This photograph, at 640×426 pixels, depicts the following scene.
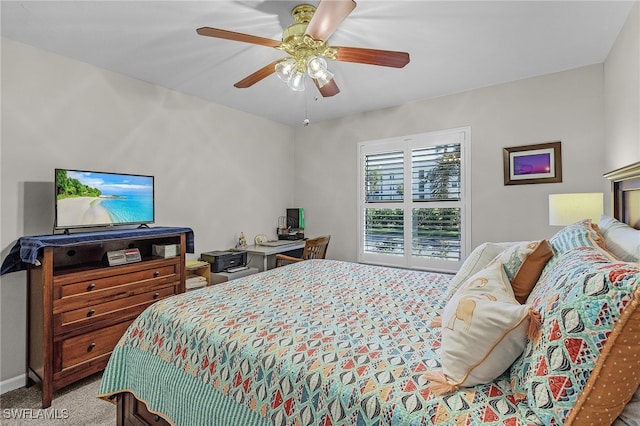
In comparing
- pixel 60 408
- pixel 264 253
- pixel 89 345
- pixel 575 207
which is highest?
pixel 575 207

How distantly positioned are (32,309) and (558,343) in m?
3.12

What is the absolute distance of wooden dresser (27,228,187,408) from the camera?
2123 millimetres

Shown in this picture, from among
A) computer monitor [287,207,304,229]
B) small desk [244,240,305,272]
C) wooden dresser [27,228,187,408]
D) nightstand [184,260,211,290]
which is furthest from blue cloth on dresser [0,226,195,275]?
computer monitor [287,207,304,229]

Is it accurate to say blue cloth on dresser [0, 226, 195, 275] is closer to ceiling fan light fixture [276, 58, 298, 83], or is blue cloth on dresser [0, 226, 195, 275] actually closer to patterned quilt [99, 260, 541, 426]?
patterned quilt [99, 260, 541, 426]

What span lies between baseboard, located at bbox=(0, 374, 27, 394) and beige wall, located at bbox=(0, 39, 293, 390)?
16 millimetres

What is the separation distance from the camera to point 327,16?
1566mm

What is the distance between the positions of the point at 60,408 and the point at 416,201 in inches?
144

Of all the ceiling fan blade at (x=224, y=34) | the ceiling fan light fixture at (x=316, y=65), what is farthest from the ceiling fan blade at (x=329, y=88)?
the ceiling fan blade at (x=224, y=34)

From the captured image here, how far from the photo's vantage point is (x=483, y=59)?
2652mm

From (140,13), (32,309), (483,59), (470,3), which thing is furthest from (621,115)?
(32,309)

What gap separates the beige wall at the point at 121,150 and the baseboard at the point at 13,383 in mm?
16

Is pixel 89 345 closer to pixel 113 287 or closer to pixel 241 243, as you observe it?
pixel 113 287

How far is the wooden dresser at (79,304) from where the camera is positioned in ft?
6.97

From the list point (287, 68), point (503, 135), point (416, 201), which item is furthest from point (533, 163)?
point (287, 68)
